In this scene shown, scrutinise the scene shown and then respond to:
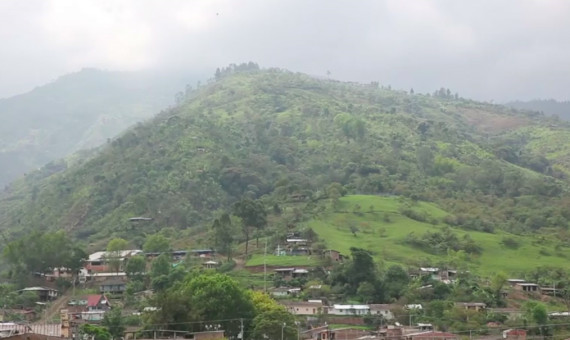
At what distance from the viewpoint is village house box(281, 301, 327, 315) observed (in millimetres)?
53594

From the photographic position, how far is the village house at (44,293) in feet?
201

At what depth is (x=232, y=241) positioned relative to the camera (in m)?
68.8

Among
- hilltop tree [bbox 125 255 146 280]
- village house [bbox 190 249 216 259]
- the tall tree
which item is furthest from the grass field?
the tall tree

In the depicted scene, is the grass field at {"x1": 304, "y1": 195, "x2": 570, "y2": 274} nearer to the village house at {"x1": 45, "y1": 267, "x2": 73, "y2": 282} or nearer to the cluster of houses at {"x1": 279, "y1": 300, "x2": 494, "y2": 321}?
the cluster of houses at {"x1": 279, "y1": 300, "x2": 494, "y2": 321}

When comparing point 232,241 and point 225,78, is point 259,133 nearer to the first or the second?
point 232,241

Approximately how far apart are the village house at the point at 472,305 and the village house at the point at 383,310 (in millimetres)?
4243

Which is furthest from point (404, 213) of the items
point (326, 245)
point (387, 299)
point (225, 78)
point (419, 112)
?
point (225, 78)

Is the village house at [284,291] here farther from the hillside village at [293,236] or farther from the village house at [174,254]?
the village house at [174,254]

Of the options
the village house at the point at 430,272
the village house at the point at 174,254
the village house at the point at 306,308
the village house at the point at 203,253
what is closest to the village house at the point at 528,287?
the village house at the point at 430,272

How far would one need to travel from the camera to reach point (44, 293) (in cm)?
6181

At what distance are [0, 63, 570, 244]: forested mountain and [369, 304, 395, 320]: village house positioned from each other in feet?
70.5

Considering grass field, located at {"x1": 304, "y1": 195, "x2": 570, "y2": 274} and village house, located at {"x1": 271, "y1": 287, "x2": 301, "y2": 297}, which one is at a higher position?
grass field, located at {"x1": 304, "y1": 195, "x2": 570, "y2": 274}

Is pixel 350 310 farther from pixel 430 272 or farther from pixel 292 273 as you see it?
pixel 430 272

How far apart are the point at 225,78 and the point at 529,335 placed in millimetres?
129102
